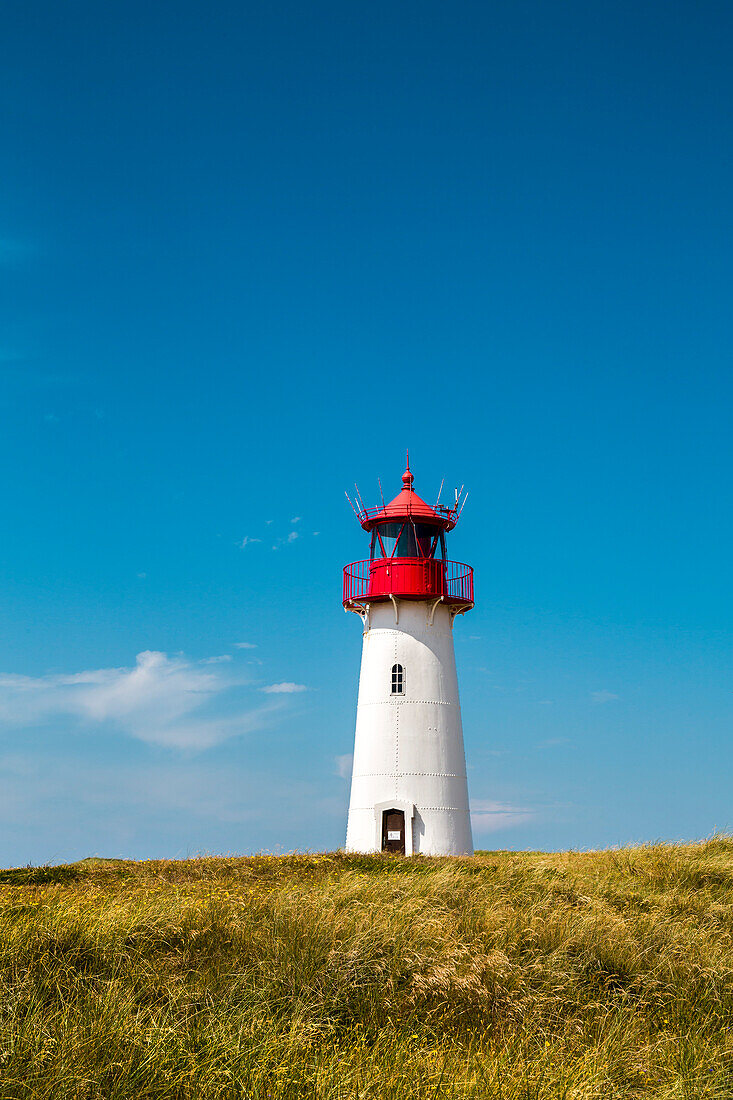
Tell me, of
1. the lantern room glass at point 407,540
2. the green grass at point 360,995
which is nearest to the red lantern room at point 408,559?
the lantern room glass at point 407,540

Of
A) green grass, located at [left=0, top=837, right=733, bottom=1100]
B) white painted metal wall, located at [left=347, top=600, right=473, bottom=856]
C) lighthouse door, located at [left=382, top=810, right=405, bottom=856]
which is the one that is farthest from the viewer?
white painted metal wall, located at [left=347, top=600, right=473, bottom=856]

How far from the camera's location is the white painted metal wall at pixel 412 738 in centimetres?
2639

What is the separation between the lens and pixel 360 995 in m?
8.81

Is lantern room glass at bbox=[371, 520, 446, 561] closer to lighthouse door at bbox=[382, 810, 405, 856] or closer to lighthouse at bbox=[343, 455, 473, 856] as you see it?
lighthouse at bbox=[343, 455, 473, 856]

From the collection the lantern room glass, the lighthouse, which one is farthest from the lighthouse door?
the lantern room glass

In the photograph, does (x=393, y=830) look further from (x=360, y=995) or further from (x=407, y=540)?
(x=360, y=995)

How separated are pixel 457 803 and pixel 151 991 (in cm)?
1951

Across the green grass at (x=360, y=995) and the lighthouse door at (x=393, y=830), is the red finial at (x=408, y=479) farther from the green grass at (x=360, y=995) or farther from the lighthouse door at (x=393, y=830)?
the green grass at (x=360, y=995)

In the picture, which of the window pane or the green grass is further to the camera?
the window pane

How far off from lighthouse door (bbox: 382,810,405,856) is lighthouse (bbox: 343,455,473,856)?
0.03 meters

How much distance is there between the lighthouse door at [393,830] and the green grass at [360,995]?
12.3 meters

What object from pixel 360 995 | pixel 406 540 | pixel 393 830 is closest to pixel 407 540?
pixel 406 540

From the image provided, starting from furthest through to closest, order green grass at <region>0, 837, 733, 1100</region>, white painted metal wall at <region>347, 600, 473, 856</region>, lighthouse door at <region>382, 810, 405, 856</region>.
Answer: white painted metal wall at <region>347, 600, 473, 856</region> < lighthouse door at <region>382, 810, 405, 856</region> < green grass at <region>0, 837, 733, 1100</region>

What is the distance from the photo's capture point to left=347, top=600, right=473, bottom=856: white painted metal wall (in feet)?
86.6
